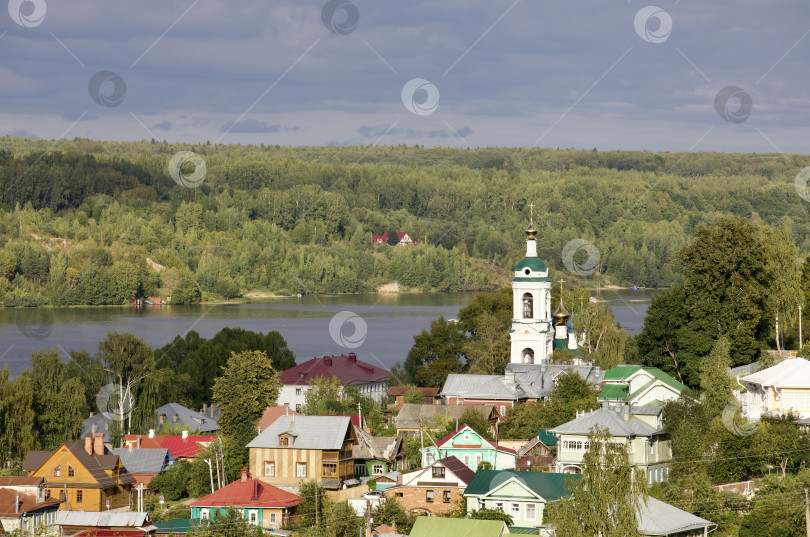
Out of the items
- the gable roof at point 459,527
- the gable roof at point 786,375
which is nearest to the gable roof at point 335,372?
the gable roof at point 786,375

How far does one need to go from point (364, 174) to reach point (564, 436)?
15843 centimetres

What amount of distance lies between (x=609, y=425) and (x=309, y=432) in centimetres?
890

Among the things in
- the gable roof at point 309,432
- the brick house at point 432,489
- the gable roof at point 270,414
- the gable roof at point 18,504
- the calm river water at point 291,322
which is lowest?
the gable roof at point 18,504

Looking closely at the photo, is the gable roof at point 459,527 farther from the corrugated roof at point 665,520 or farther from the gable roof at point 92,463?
the gable roof at point 92,463

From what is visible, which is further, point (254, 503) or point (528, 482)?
point (254, 503)

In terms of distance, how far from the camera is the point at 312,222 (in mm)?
164875

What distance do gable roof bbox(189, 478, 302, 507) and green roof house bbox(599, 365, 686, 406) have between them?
10.6 metres

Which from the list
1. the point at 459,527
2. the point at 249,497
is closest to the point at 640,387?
the point at 459,527

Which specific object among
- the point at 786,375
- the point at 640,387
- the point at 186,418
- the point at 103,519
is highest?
the point at 786,375

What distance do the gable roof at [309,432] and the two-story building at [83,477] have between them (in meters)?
3.99

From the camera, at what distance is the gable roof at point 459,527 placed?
29.0 m

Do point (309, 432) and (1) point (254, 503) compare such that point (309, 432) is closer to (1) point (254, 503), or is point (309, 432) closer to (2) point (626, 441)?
(1) point (254, 503)

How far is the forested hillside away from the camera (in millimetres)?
137125

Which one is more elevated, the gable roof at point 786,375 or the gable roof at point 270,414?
the gable roof at point 786,375
